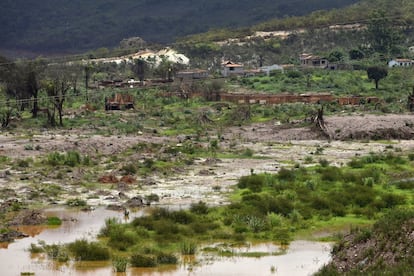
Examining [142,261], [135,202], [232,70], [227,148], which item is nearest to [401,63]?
[232,70]

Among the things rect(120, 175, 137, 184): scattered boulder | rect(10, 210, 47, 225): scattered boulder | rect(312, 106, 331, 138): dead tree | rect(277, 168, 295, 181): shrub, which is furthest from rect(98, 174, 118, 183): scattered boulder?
rect(312, 106, 331, 138): dead tree

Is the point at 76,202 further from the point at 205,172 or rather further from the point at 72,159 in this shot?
the point at 72,159

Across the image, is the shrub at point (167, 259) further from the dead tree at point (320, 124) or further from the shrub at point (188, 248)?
the dead tree at point (320, 124)

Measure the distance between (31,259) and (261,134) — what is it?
127 ft

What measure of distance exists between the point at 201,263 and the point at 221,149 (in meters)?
29.1

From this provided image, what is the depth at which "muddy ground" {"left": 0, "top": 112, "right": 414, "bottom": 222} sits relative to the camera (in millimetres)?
42312

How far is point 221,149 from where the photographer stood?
193 feet

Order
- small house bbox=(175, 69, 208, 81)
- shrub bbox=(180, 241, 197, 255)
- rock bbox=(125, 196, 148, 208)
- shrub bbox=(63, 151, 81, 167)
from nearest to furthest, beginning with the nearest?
shrub bbox=(180, 241, 197, 255)
rock bbox=(125, 196, 148, 208)
shrub bbox=(63, 151, 81, 167)
small house bbox=(175, 69, 208, 81)

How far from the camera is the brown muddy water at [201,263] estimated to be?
28.9 meters

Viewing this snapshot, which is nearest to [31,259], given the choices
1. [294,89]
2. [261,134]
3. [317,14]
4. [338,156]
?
[338,156]

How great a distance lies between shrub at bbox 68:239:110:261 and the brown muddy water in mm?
336

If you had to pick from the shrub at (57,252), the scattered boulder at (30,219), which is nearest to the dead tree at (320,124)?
the scattered boulder at (30,219)

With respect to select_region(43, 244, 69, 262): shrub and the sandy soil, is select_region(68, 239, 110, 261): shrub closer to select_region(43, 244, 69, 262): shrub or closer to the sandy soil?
select_region(43, 244, 69, 262): shrub

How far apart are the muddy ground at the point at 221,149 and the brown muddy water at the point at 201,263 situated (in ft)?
24.6
